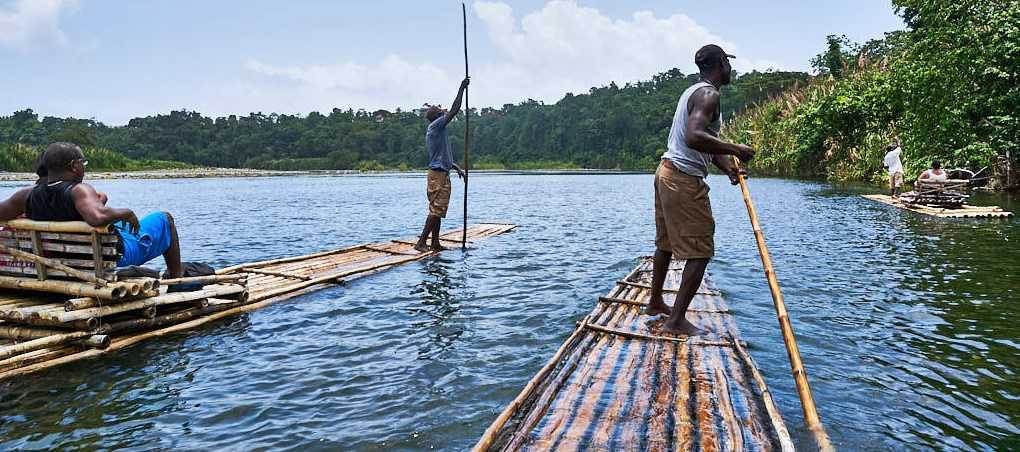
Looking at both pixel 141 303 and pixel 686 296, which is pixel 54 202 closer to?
pixel 141 303

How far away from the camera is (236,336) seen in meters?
6.45

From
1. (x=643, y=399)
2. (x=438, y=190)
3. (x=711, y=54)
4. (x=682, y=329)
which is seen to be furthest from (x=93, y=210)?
(x=438, y=190)

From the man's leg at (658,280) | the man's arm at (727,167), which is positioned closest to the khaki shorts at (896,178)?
the man's leg at (658,280)

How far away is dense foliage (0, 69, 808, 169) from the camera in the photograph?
94.8 meters

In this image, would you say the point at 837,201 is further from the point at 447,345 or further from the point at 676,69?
the point at 676,69

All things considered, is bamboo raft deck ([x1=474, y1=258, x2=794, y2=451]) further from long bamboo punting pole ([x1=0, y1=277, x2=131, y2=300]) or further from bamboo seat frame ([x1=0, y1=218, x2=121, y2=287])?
bamboo seat frame ([x1=0, y1=218, x2=121, y2=287])

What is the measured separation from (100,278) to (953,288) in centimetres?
1006

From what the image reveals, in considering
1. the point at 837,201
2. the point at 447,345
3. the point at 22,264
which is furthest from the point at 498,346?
Result: the point at 837,201

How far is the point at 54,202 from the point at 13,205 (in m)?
0.46

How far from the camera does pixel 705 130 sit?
494 centimetres

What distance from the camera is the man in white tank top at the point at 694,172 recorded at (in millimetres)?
4910

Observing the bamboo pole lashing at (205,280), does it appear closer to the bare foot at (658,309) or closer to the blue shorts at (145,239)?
→ the blue shorts at (145,239)

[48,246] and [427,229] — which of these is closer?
[48,246]

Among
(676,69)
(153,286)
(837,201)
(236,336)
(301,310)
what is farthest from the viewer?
(676,69)
